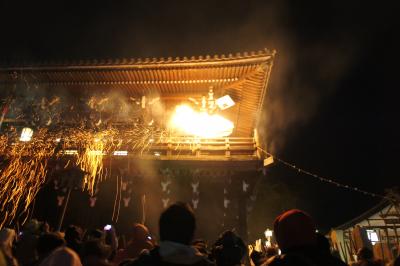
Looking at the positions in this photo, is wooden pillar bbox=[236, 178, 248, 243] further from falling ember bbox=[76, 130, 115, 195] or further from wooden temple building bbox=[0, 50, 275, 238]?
falling ember bbox=[76, 130, 115, 195]

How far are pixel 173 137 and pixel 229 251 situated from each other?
6.01 meters

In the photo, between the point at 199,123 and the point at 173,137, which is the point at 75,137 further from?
the point at 199,123

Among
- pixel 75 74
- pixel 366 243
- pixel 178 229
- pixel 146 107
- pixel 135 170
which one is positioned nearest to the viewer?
pixel 178 229

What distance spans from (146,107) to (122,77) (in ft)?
4.79

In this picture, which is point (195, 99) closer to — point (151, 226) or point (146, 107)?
point (146, 107)

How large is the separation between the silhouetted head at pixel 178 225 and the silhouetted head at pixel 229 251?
1.65 metres

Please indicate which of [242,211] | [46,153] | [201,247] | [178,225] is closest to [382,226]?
[242,211]

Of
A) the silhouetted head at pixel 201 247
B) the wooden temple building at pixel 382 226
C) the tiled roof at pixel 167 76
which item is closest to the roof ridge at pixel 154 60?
the tiled roof at pixel 167 76

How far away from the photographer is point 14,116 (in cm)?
1085

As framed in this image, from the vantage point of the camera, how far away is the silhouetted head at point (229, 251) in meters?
3.95

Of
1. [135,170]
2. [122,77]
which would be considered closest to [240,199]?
[135,170]

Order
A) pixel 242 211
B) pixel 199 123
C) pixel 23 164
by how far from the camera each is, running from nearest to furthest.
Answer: pixel 23 164 → pixel 242 211 → pixel 199 123

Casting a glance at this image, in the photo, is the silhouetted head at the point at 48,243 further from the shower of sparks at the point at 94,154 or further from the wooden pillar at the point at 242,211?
the wooden pillar at the point at 242,211

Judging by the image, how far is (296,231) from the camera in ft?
8.32
